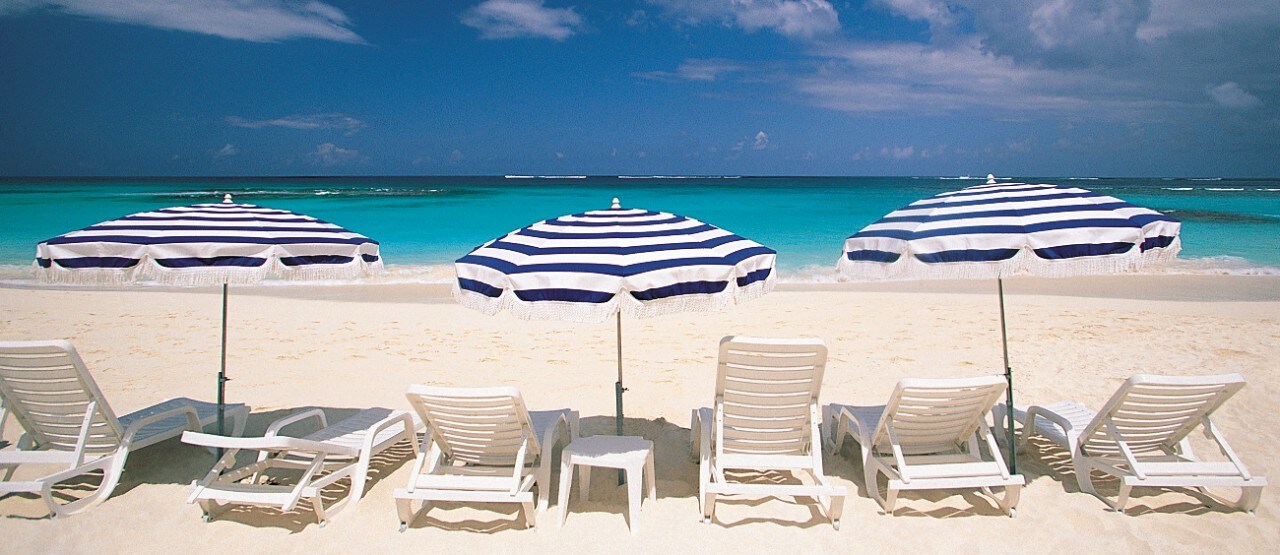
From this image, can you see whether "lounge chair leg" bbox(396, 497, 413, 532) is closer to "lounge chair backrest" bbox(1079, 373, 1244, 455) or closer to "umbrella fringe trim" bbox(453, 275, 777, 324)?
"umbrella fringe trim" bbox(453, 275, 777, 324)

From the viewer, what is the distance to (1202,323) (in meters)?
8.29

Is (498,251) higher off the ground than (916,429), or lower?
higher

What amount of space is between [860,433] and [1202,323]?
6.77 meters

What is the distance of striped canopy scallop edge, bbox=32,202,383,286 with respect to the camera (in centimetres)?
374

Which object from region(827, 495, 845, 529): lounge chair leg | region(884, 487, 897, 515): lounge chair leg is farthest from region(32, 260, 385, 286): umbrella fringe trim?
region(884, 487, 897, 515): lounge chair leg

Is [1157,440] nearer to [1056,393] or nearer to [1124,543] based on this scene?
[1124,543]

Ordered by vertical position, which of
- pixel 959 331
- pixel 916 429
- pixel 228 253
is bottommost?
pixel 959 331

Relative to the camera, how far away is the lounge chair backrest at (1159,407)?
357 cm

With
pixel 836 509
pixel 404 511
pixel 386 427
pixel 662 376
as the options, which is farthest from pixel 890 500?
pixel 662 376

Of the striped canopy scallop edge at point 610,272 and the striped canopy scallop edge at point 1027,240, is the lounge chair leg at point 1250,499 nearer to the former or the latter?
the striped canopy scallop edge at point 1027,240

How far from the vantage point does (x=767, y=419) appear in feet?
12.4

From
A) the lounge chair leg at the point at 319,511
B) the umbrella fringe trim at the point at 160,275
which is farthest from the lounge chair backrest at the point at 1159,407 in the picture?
the umbrella fringe trim at the point at 160,275

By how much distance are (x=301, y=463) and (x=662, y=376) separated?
3274 millimetres

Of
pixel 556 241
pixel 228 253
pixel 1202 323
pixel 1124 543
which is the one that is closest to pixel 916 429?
pixel 1124 543
